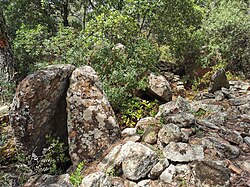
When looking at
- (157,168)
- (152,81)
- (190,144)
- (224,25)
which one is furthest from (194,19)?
(157,168)

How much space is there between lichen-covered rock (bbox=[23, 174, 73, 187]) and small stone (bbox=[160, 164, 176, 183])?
124 cm

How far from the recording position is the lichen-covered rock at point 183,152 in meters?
2.86

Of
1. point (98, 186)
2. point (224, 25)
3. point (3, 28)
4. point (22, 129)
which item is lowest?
point (98, 186)

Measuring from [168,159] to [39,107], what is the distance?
2.16 metres

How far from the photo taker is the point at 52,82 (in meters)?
3.38

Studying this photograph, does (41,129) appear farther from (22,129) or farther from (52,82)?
(52,82)

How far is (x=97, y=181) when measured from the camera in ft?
8.68

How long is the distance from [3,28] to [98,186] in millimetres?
3863

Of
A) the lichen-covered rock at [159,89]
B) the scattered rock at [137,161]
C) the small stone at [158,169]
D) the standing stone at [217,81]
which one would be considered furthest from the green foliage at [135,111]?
the standing stone at [217,81]

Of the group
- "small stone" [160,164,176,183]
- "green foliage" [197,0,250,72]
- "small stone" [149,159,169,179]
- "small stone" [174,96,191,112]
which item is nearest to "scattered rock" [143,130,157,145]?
"small stone" [149,159,169,179]

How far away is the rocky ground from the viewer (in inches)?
104

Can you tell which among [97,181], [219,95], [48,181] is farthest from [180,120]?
[219,95]

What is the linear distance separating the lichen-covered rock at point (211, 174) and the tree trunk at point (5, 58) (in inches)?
165

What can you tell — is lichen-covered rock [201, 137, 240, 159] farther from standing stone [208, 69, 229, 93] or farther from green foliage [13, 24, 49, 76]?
green foliage [13, 24, 49, 76]
